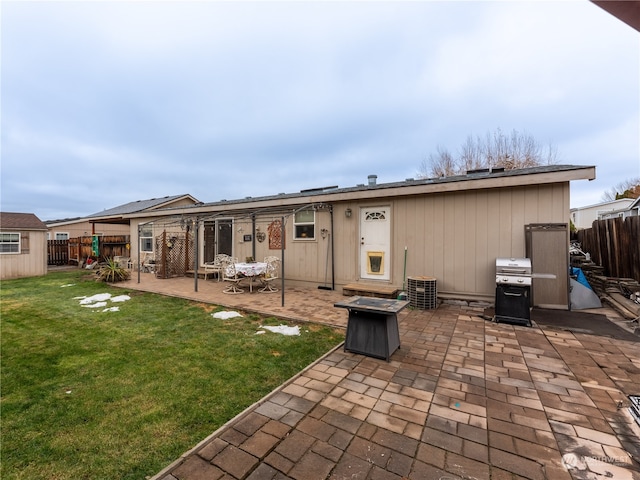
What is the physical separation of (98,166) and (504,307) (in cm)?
3187

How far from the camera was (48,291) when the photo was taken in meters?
7.44

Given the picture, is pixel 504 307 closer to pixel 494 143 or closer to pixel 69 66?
pixel 69 66

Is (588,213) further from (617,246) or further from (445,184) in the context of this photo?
(445,184)

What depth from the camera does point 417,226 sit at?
6.06m

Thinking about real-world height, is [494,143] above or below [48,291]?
above

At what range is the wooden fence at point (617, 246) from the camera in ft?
18.4

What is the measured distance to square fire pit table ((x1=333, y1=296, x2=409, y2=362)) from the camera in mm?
3012

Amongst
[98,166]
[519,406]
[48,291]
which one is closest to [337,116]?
[48,291]

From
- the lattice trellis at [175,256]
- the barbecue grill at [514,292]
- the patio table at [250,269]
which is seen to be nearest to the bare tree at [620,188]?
the barbecue grill at [514,292]

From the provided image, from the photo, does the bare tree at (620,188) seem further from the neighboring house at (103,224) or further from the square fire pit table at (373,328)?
the neighboring house at (103,224)

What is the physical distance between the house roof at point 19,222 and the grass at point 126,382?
8.08 metres

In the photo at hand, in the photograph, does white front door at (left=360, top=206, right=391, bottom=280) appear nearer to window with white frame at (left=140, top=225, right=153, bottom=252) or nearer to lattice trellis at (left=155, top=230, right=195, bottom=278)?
lattice trellis at (left=155, top=230, right=195, bottom=278)

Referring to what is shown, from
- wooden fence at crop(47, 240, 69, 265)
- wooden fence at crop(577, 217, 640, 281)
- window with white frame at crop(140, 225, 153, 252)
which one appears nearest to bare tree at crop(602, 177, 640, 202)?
wooden fence at crop(577, 217, 640, 281)

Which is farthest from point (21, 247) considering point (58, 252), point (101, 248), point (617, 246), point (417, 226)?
point (617, 246)
